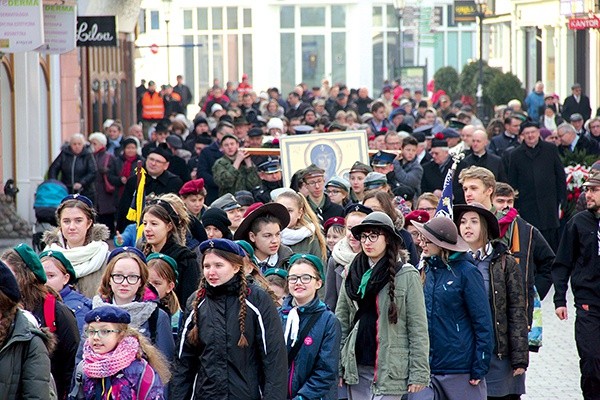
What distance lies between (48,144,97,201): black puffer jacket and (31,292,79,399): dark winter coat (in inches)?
469

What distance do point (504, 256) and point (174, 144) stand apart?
12744mm

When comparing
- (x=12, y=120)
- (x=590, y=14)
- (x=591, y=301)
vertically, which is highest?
(x=590, y=14)

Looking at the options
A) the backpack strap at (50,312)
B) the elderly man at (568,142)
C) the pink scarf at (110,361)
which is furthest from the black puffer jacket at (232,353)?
the elderly man at (568,142)

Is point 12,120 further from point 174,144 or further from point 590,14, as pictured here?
point 590,14

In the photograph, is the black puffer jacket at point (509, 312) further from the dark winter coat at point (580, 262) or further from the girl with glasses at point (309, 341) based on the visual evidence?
the girl with glasses at point (309, 341)

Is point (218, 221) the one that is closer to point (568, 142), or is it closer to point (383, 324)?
point (383, 324)

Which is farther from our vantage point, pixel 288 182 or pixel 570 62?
pixel 570 62

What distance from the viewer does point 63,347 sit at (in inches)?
293

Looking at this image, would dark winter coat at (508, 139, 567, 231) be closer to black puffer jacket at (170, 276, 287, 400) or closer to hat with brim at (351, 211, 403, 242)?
hat with brim at (351, 211, 403, 242)

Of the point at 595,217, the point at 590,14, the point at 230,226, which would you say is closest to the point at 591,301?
the point at 595,217

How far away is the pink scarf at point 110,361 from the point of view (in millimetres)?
6773

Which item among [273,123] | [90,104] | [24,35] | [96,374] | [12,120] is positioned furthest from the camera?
[90,104]

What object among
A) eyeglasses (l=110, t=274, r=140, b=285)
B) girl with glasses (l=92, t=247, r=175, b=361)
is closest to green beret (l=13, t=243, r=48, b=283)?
girl with glasses (l=92, t=247, r=175, b=361)

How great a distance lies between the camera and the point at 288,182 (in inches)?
626
